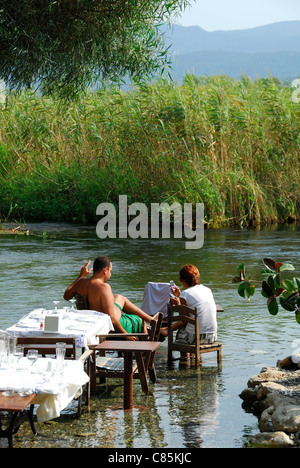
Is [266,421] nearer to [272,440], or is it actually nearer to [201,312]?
[272,440]

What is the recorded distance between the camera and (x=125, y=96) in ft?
76.2

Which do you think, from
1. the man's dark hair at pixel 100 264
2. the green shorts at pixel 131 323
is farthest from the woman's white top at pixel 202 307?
the man's dark hair at pixel 100 264

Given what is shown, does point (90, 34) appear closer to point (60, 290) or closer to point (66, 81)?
point (66, 81)

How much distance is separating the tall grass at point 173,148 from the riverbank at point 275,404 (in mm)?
14897

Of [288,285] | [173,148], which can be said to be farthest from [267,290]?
[173,148]

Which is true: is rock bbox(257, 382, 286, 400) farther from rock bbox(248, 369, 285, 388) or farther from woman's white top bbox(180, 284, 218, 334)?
woman's white top bbox(180, 284, 218, 334)

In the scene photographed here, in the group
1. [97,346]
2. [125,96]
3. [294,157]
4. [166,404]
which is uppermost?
[125,96]

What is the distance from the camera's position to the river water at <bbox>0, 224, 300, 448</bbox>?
5824 mm

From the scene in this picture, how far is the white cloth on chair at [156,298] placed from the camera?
28.7 feet

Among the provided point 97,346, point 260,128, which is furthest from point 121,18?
point 260,128

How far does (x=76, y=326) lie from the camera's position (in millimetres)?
7055

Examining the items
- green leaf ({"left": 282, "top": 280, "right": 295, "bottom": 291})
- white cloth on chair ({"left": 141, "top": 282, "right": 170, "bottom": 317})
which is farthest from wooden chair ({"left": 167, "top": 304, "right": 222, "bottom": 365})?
green leaf ({"left": 282, "top": 280, "right": 295, "bottom": 291})

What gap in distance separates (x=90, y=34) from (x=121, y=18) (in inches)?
20.1

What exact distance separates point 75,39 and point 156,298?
3.77 metres
